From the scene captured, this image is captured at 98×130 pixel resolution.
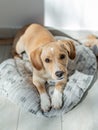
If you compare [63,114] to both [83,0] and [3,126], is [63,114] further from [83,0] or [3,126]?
[83,0]

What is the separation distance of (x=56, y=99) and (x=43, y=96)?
72mm

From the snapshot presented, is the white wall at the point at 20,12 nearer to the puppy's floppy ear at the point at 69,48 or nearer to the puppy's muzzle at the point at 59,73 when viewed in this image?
the puppy's floppy ear at the point at 69,48

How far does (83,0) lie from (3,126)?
0.94 metres

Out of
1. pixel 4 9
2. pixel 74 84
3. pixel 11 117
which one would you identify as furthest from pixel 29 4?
pixel 11 117

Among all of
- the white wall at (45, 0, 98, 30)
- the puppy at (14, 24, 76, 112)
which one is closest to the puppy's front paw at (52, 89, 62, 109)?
the puppy at (14, 24, 76, 112)

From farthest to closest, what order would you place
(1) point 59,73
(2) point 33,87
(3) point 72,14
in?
(3) point 72,14 → (2) point 33,87 → (1) point 59,73

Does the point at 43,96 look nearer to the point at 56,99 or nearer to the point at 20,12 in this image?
the point at 56,99

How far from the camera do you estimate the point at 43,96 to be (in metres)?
1.56

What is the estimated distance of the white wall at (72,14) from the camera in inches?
74.5

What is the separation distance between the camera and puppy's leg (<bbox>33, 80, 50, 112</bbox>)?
4.99 ft

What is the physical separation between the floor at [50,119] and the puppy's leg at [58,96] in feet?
0.21

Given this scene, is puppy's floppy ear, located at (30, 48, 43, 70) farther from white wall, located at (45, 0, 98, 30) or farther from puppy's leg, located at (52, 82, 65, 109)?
white wall, located at (45, 0, 98, 30)

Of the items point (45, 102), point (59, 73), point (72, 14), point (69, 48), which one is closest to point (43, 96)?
point (45, 102)

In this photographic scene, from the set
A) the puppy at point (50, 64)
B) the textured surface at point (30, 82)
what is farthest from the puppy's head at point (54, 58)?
the textured surface at point (30, 82)
